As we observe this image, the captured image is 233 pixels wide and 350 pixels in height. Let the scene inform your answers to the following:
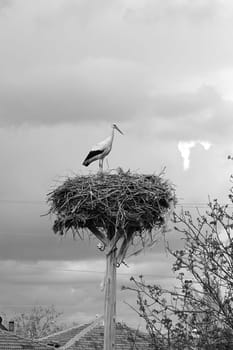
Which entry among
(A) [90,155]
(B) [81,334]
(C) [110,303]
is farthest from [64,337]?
(C) [110,303]

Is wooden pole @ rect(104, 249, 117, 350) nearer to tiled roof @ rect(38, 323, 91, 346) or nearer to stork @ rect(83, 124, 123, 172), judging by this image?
stork @ rect(83, 124, 123, 172)

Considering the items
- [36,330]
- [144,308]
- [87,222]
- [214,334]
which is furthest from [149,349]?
[36,330]

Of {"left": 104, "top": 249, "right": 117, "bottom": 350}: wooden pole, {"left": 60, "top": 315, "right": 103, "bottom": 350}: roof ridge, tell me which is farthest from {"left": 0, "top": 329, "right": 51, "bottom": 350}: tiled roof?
{"left": 104, "top": 249, "right": 117, "bottom": 350}: wooden pole

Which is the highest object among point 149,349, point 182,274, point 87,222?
point 87,222

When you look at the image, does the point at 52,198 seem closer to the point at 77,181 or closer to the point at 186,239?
the point at 77,181

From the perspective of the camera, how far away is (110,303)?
12055mm

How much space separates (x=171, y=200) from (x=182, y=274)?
4363 millimetres

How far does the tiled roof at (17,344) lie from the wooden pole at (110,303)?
42.7 feet

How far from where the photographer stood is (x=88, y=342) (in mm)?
25047

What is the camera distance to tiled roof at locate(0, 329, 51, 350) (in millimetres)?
24625

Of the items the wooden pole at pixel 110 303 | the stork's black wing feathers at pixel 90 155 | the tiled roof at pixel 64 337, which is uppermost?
the stork's black wing feathers at pixel 90 155

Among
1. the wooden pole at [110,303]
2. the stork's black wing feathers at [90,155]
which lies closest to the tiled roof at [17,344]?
the stork's black wing feathers at [90,155]

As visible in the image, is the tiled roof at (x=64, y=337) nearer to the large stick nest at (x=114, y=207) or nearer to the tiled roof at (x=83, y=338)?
the tiled roof at (x=83, y=338)

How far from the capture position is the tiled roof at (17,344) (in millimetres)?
24625
